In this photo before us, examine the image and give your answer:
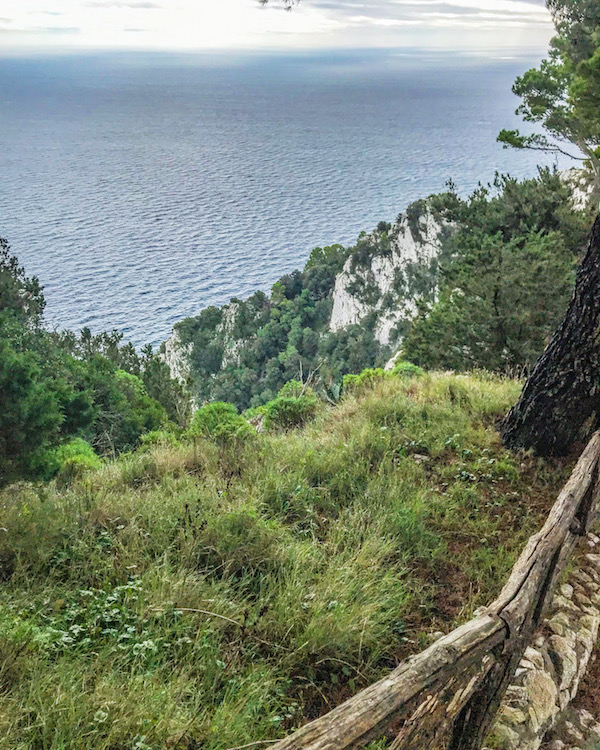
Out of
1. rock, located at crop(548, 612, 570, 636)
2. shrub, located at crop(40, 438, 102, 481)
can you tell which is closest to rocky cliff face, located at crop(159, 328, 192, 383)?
shrub, located at crop(40, 438, 102, 481)

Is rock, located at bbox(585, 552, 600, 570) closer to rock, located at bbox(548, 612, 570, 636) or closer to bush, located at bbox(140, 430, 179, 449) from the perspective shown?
rock, located at bbox(548, 612, 570, 636)

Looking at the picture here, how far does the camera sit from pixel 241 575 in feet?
10.6

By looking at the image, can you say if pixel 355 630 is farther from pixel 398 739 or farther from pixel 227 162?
pixel 227 162

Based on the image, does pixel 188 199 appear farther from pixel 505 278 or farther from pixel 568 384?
pixel 568 384

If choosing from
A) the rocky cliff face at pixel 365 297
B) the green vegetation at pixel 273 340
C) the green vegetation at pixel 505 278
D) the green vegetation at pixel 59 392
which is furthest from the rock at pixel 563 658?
the green vegetation at pixel 273 340

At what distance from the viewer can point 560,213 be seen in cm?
1883

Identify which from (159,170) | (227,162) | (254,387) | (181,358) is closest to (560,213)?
(254,387)

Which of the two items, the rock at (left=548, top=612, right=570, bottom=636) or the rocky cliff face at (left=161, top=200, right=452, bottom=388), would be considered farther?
the rocky cliff face at (left=161, top=200, right=452, bottom=388)

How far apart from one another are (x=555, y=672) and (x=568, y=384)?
92.8 inches

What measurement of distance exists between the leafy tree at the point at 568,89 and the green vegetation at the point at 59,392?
14.3 meters

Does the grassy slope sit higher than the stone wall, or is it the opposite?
the grassy slope

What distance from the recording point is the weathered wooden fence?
1.65 meters

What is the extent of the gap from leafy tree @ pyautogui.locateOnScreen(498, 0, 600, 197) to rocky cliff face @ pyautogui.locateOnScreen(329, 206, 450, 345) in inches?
1120

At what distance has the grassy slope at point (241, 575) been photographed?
7.25 ft
